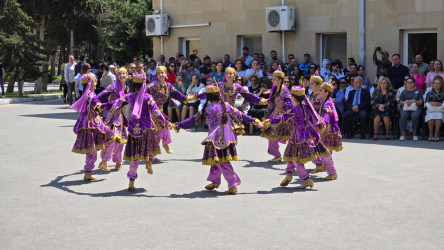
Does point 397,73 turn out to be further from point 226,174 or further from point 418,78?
point 226,174

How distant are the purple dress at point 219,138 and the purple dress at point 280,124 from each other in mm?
2531

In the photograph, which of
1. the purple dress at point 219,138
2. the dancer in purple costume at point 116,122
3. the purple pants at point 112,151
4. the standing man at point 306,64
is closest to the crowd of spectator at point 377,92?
the standing man at point 306,64

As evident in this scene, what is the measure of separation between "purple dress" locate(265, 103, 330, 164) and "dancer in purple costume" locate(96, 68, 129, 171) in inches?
107

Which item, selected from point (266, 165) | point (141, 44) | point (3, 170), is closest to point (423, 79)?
point (266, 165)

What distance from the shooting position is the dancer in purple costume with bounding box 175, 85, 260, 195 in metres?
10.9

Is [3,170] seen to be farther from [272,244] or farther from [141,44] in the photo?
[141,44]

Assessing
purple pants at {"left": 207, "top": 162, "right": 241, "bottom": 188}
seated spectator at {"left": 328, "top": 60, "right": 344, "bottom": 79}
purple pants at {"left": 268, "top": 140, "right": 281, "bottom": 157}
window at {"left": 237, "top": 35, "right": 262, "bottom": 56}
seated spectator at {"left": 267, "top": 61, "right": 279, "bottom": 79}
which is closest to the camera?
purple pants at {"left": 207, "top": 162, "right": 241, "bottom": 188}

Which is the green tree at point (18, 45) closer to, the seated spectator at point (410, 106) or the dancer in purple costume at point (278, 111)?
the seated spectator at point (410, 106)

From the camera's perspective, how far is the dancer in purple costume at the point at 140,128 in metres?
11.3

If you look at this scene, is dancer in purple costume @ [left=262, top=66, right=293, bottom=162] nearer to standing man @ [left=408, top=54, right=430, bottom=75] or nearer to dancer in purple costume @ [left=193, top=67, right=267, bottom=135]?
dancer in purple costume @ [left=193, top=67, right=267, bottom=135]

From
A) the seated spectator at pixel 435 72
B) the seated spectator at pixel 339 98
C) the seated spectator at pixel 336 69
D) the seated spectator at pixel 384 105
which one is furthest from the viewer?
the seated spectator at pixel 336 69

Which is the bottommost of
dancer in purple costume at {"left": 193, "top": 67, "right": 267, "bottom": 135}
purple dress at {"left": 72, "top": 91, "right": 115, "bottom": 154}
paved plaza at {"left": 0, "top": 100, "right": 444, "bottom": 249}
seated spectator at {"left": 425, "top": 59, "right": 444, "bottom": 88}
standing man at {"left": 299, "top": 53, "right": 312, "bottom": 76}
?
paved plaza at {"left": 0, "top": 100, "right": 444, "bottom": 249}

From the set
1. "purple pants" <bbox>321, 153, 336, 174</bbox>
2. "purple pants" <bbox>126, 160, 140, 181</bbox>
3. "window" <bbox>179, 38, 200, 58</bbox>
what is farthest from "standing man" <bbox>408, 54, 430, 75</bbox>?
"window" <bbox>179, 38, 200, 58</bbox>

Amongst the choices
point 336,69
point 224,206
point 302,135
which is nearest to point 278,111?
point 302,135
